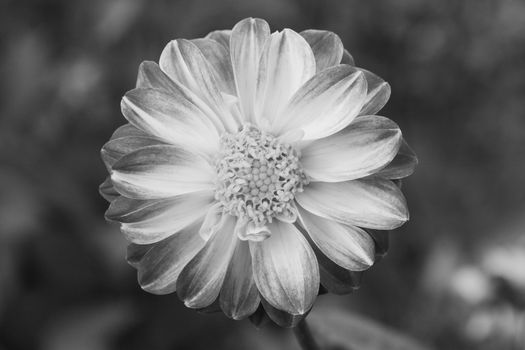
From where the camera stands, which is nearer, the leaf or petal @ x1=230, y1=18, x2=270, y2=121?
petal @ x1=230, y1=18, x2=270, y2=121

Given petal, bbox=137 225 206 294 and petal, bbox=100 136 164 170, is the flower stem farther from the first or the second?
petal, bbox=100 136 164 170

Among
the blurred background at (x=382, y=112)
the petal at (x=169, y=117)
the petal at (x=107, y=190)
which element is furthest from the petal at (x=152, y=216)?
the blurred background at (x=382, y=112)

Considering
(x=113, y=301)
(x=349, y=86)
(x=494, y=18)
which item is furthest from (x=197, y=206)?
(x=494, y=18)

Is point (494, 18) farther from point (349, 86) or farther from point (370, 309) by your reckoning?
point (349, 86)

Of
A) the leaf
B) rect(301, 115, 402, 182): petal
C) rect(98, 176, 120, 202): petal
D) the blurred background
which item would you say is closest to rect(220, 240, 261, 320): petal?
rect(301, 115, 402, 182): petal

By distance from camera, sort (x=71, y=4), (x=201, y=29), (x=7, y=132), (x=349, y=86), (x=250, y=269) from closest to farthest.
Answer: (x=349, y=86) < (x=250, y=269) < (x=7, y=132) < (x=201, y=29) < (x=71, y=4)

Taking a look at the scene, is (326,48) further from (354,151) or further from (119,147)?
(119,147)

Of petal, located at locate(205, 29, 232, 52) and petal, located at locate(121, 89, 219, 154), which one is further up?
petal, located at locate(205, 29, 232, 52)
